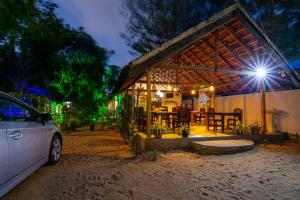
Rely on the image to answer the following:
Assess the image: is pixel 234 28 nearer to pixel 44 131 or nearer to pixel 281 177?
pixel 281 177

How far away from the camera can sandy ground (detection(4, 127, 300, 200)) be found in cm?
327

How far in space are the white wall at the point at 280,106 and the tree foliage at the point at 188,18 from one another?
4.75 metres

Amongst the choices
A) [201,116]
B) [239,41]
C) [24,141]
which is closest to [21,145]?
[24,141]

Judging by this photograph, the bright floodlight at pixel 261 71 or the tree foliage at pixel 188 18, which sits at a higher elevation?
the tree foliage at pixel 188 18

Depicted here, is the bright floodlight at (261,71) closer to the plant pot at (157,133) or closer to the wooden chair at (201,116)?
the wooden chair at (201,116)

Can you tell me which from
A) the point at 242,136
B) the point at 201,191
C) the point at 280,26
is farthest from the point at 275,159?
the point at 280,26

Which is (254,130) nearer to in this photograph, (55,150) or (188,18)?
(55,150)

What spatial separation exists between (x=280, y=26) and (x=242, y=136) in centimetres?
882

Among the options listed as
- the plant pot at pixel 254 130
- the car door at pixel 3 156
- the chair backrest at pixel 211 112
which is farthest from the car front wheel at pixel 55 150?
the plant pot at pixel 254 130

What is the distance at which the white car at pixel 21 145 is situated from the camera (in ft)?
8.41

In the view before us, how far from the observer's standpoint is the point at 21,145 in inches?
118

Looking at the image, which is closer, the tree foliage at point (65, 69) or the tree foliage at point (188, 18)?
the tree foliage at point (188, 18)

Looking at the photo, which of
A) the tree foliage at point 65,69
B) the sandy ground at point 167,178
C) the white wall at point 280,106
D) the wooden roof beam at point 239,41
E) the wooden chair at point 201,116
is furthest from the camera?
the tree foliage at point 65,69

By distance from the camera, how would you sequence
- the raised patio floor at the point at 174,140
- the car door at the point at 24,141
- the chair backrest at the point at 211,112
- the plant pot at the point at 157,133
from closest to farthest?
the car door at the point at 24,141 < the raised patio floor at the point at 174,140 < the plant pot at the point at 157,133 < the chair backrest at the point at 211,112
